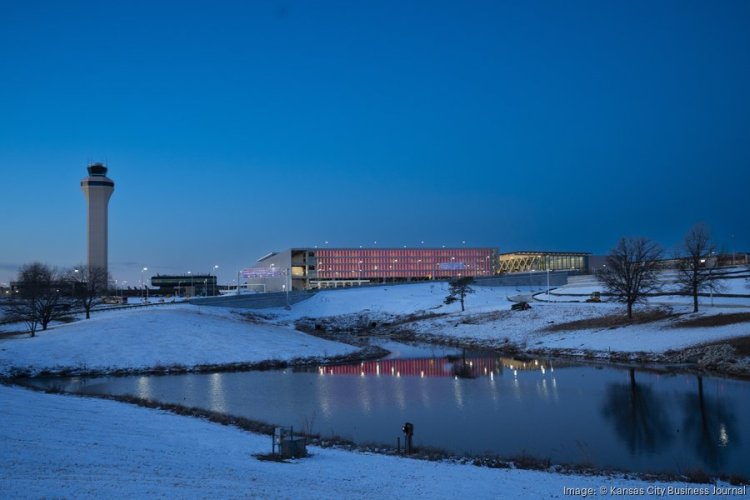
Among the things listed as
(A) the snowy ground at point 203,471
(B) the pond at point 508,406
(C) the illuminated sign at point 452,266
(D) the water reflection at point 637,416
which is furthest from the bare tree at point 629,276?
(C) the illuminated sign at point 452,266

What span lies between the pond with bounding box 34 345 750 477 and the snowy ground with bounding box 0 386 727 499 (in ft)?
12.8

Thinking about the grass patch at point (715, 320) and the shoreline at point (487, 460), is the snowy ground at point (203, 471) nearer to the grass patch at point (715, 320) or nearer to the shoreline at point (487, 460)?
the shoreline at point (487, 460)

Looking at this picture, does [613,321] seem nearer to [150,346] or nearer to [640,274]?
[640,274]

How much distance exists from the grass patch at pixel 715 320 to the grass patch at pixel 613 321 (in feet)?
14.0

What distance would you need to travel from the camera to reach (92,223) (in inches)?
6983

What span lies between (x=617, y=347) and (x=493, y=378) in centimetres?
1627

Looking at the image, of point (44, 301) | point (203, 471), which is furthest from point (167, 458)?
point (44, 301)

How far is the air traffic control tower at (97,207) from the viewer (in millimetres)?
175000

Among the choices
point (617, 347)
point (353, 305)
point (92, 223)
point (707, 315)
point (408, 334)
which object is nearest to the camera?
point (617, 347)

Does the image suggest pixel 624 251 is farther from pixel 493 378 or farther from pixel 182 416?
pixel 182 416

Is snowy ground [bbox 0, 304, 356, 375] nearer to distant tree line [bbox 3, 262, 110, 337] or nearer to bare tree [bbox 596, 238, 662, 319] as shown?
distant tree line [bbox 3, 262, 110, 337]

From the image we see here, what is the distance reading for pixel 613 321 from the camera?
60000 millimetres

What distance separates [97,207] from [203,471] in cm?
18656

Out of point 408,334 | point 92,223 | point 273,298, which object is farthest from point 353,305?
point 92,223
